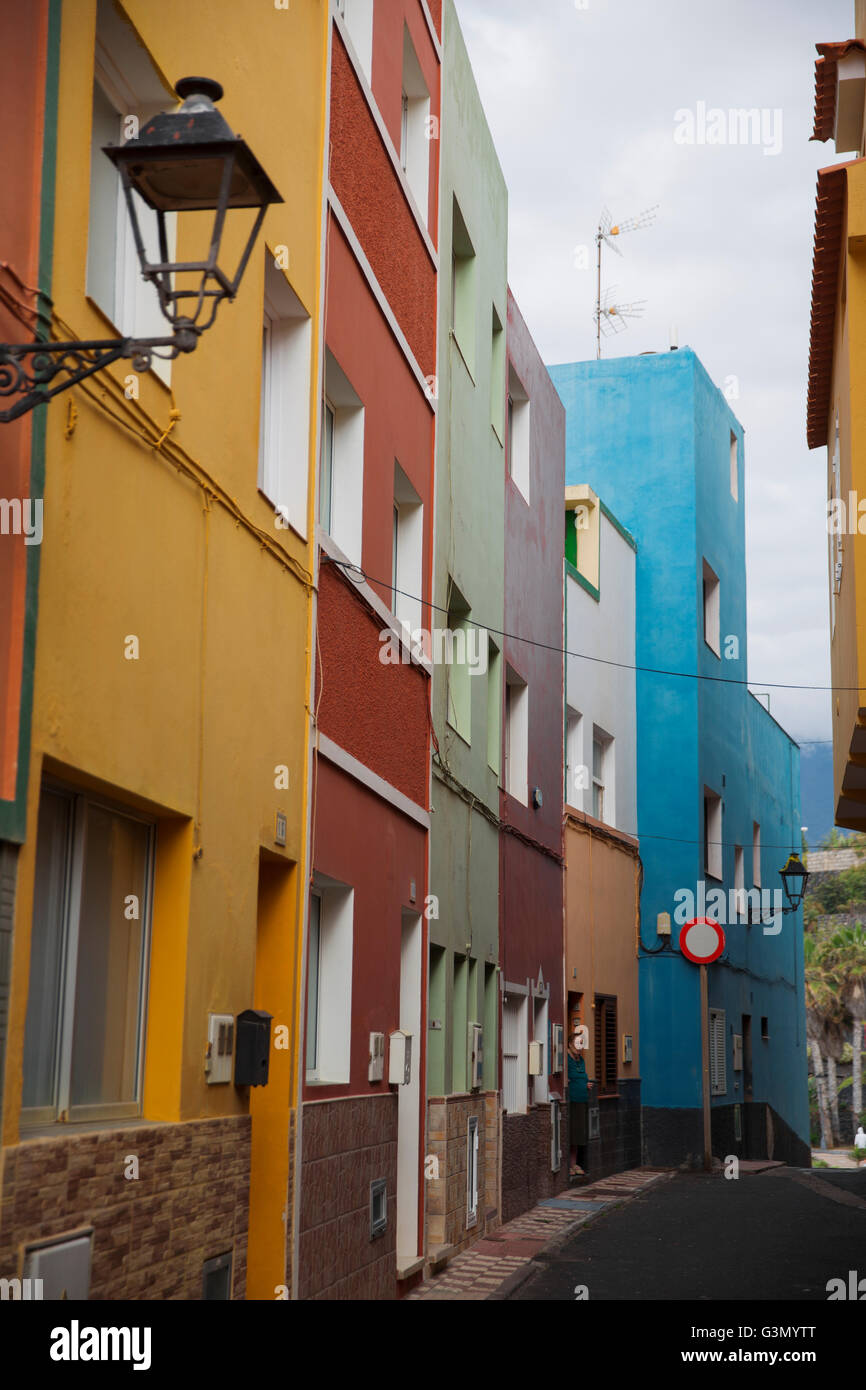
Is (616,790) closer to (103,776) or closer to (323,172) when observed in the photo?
(323,172)

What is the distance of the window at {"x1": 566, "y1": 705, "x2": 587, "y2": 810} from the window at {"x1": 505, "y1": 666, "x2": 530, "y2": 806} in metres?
3.29

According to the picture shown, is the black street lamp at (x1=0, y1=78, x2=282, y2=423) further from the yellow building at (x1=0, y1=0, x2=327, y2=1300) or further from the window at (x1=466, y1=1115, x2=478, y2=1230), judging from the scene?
the window at (x1=466, y1=1115, x2=478, y2=1230)

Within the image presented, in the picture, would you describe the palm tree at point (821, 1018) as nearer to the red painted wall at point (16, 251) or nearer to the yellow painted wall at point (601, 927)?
the yellow painted wall at point (601, 927)

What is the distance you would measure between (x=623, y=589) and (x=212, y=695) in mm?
18189

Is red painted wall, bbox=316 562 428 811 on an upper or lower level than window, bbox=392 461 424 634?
lower

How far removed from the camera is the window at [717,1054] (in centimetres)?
2567

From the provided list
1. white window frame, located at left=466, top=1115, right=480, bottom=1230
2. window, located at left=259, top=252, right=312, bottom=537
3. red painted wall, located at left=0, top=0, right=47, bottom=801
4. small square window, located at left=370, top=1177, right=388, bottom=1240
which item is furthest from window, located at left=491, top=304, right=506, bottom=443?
red painted wall, located at left=0, top=0, right=47, bottom=801

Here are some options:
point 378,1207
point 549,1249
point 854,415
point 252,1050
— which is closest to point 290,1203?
point 252,1050

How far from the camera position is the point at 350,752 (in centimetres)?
1034

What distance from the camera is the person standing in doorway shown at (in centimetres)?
1977

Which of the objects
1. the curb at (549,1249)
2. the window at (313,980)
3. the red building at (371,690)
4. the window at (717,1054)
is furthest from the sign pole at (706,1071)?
the window at (313,980)

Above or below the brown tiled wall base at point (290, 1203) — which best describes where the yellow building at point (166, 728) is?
above

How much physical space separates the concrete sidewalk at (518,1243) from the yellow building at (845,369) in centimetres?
494
